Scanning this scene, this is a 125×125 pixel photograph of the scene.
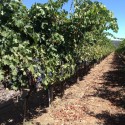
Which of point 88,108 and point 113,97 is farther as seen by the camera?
point 113,97

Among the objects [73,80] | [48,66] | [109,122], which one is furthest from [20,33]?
[73,80]

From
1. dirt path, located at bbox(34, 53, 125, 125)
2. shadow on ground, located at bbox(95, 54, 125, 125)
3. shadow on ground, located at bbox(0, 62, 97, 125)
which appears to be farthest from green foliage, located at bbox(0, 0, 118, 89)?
shadow on ground, located at bbox(95, 54, 125, 125)

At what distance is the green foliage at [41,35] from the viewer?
5992mm

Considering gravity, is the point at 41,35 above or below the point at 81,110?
above

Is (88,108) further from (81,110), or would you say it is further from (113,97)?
(113,97)

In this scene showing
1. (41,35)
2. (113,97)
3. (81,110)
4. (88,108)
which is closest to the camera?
(41,35)

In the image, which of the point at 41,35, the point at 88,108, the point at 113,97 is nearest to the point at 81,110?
the point at 88,108

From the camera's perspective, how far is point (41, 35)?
27.2ft

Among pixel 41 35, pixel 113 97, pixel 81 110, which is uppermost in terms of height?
pixel 41 35

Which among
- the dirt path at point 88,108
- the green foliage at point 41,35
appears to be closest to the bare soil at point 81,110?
the dirt path at point 88,108

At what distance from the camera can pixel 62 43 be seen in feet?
31.5

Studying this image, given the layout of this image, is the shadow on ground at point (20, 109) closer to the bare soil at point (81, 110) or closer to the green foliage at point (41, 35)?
the bare soil at point (81, 110)

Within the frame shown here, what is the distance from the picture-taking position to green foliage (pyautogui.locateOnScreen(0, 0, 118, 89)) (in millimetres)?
5992

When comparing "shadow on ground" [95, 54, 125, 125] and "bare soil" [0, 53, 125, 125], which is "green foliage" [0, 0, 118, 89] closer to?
"bare soil" [0, 53, 125, 125]
